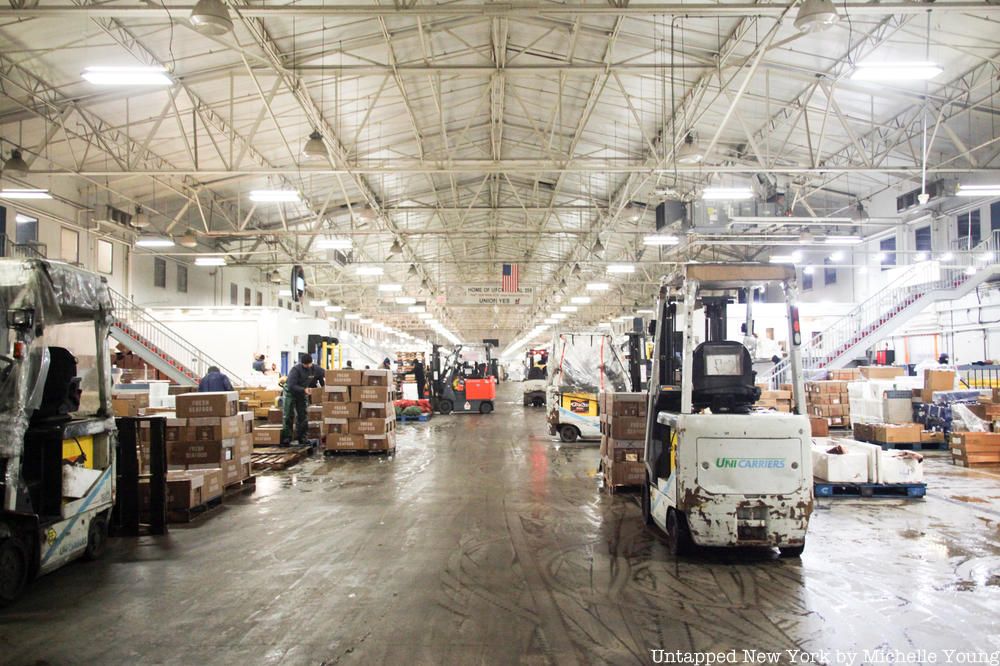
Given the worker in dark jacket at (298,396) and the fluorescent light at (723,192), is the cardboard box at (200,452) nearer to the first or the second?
the worker in dark jacket at (298,396)

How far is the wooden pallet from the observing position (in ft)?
39.4

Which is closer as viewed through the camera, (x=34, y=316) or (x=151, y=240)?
(x=34, y=316)

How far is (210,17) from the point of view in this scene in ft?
26.1

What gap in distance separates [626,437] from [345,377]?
21.7 ft

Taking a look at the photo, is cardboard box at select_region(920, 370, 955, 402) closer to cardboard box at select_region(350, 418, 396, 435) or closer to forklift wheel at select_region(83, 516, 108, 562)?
cardboard box at select_region(350, 418, 396, 435)

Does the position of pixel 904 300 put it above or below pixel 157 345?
above

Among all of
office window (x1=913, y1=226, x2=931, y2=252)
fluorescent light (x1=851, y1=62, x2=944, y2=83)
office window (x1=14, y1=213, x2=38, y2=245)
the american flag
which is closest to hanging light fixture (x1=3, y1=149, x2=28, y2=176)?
office window (x1=14, y1=213, x2=38, y2=245)

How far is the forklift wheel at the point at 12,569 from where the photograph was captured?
486cm

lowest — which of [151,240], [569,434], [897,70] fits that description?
[569,434]

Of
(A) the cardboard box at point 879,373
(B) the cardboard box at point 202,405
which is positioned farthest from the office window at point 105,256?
(A) the cardboard box at point 879,373

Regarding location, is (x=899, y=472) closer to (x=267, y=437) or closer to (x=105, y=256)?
(x=267, y=437)

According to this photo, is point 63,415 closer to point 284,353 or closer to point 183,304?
point 284,353

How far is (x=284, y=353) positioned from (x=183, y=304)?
6.04 metres

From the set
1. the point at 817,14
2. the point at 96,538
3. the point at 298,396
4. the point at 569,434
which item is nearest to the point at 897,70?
the point at 817,14
